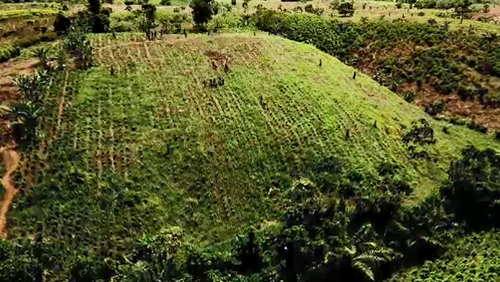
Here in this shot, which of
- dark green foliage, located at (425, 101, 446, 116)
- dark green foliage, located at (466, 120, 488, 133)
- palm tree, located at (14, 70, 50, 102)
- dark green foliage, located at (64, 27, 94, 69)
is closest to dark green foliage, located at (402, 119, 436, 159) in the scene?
dark green foliage, located at (466, 120, 488, 133)

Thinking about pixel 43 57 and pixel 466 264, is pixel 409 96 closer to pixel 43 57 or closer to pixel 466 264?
pixel 466 264

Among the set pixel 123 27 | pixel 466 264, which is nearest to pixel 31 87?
pixel 123 27

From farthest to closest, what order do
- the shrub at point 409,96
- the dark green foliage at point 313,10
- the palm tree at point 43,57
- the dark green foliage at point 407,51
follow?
the dark green foliage at point 313,10
the dark green foliage at point 407,51
the shrub at point 409,96
the palm tree at point 43,57

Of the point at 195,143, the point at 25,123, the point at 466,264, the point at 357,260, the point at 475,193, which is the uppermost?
the point at 25,123

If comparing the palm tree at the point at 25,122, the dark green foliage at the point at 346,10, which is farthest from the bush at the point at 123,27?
the dark green foliage at the point at 346,10

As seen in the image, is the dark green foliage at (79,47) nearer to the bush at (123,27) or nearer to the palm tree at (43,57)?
the palm tree at (43,57)

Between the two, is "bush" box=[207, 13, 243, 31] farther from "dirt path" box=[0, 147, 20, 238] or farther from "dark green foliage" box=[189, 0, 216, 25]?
"dirt path" box=[0, 147, 20, 238]

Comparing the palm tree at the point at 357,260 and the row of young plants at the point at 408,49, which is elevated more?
the row of young plants at the point at 408,49
